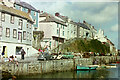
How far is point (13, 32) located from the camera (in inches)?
1571

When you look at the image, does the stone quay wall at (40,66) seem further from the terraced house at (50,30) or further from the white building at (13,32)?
the terraced house at (50,30)

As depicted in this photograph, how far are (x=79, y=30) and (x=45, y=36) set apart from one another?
24.6 meters

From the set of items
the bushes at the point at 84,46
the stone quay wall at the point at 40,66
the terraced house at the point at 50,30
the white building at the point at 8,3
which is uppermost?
the white building at the point at 8,3

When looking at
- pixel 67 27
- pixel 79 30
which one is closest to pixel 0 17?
pixel 67 27

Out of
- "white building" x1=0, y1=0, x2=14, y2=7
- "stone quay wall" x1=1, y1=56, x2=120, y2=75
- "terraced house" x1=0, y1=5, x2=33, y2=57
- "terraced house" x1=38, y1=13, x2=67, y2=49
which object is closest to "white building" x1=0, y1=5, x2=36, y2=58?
"terraced house" x1=0, y1=5, x2=33, y2=57

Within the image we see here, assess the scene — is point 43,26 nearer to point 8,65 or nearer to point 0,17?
point 0,17

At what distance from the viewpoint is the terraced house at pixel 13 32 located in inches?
1453

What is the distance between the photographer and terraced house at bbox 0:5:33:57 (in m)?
36.9

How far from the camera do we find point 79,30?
80.2 m

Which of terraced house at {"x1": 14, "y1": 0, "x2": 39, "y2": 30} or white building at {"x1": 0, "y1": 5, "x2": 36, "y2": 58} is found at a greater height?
terraced house at {"x1": 14, "y1": 0, "x2": 39, "y2": 30}

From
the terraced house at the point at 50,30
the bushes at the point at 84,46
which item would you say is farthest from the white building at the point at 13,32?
the bushes at the point at 84,46

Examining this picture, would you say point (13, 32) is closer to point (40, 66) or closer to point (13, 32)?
point (13, 32)

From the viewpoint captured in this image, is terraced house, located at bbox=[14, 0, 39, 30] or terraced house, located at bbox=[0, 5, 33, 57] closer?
terraced house, located at bbox=[0, 5, 33, 57]

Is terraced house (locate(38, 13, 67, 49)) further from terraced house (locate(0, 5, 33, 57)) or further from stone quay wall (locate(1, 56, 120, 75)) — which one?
stone quay wall (locate(1, 56, 120, 75))
